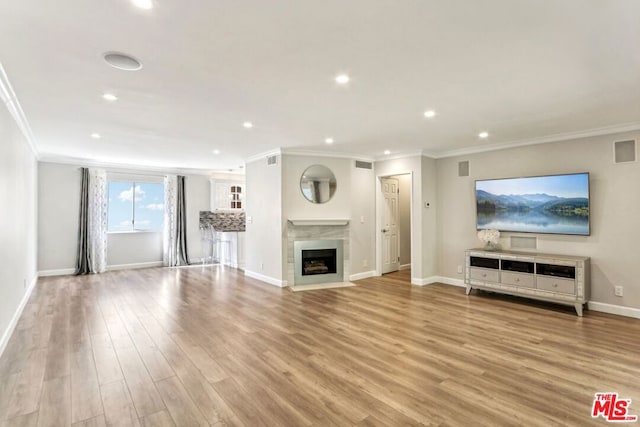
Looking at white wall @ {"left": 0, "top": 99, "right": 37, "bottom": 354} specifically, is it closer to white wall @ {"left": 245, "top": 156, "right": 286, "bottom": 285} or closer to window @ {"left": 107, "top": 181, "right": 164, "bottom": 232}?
window @ {"left": 107, "top": 181, "right": 164, "bottom": 232}

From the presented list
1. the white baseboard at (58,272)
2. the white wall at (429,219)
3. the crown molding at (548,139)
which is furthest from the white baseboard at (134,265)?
the crown molding at (548,139)

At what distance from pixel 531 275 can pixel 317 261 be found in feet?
11.8

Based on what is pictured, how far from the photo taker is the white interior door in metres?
7.10

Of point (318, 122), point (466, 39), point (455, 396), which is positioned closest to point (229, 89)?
point (318, 122)

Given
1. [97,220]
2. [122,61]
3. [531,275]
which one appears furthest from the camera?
[97,220]

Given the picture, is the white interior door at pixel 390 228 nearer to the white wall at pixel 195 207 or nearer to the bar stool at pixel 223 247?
the bar stool at pixel 223 247

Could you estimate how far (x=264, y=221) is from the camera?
20.8 feet

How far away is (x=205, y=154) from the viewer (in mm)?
6516

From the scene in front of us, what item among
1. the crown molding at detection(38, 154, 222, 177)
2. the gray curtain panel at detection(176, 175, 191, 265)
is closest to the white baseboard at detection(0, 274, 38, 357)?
the crown molding at detection(38, 154, 222, 177)

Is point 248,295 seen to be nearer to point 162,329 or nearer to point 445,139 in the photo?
point 162,329

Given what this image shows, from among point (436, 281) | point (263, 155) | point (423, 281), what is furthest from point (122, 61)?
point (436, 281)

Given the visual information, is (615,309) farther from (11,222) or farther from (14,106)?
(14,106)

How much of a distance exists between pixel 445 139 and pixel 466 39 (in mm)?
3181

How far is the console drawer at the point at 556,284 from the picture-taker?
14.2 ft
